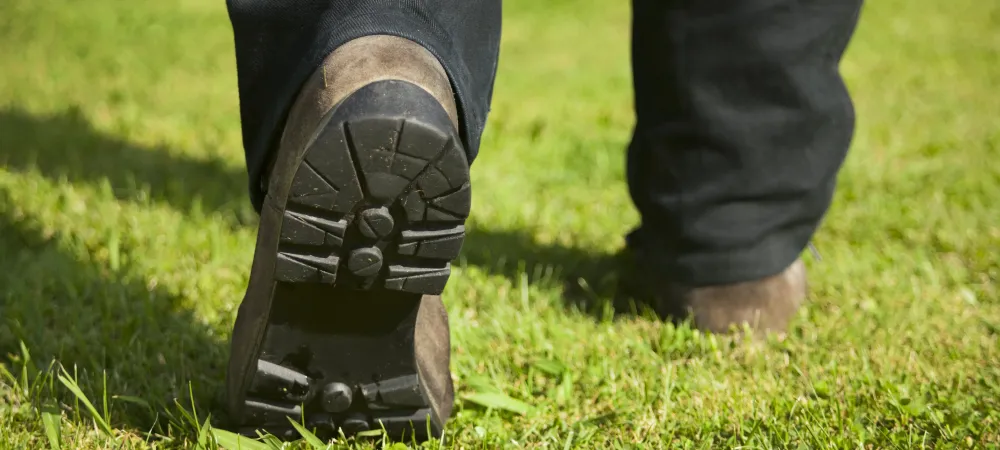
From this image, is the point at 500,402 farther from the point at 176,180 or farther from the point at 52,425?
the point at 176,180

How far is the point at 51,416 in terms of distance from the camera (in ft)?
4.95

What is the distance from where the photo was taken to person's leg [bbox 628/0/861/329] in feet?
6.30

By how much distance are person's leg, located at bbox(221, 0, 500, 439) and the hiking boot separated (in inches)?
29.8

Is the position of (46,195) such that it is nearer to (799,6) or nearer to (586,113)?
(799,6)

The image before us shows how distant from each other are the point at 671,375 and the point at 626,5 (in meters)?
7.08

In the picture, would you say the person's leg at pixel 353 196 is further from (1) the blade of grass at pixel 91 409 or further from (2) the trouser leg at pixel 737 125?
(2) the trouser leg at pixel 737 125

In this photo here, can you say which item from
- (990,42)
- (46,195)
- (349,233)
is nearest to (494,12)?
(349,233)

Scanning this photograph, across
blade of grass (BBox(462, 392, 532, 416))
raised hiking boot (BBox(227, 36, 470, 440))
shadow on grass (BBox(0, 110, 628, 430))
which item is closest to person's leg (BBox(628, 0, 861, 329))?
shadow on grass (BBox(0, 110, 628, 430))

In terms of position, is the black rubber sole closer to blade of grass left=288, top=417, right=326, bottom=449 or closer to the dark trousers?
blade of grass left=288, top=417, right=326, bottom=449

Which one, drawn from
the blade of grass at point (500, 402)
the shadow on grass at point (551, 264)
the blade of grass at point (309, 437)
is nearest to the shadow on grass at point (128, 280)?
the shadow on grass at point (551, 264)

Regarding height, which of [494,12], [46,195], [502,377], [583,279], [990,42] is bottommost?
[990,42]

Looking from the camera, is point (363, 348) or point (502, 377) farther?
point (502, 377)

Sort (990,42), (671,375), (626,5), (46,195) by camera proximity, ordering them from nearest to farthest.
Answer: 1. (671,375)
2. (46,195)
3. (990,42)
4. (626,5)

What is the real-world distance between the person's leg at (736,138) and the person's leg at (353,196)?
24.3 inches
